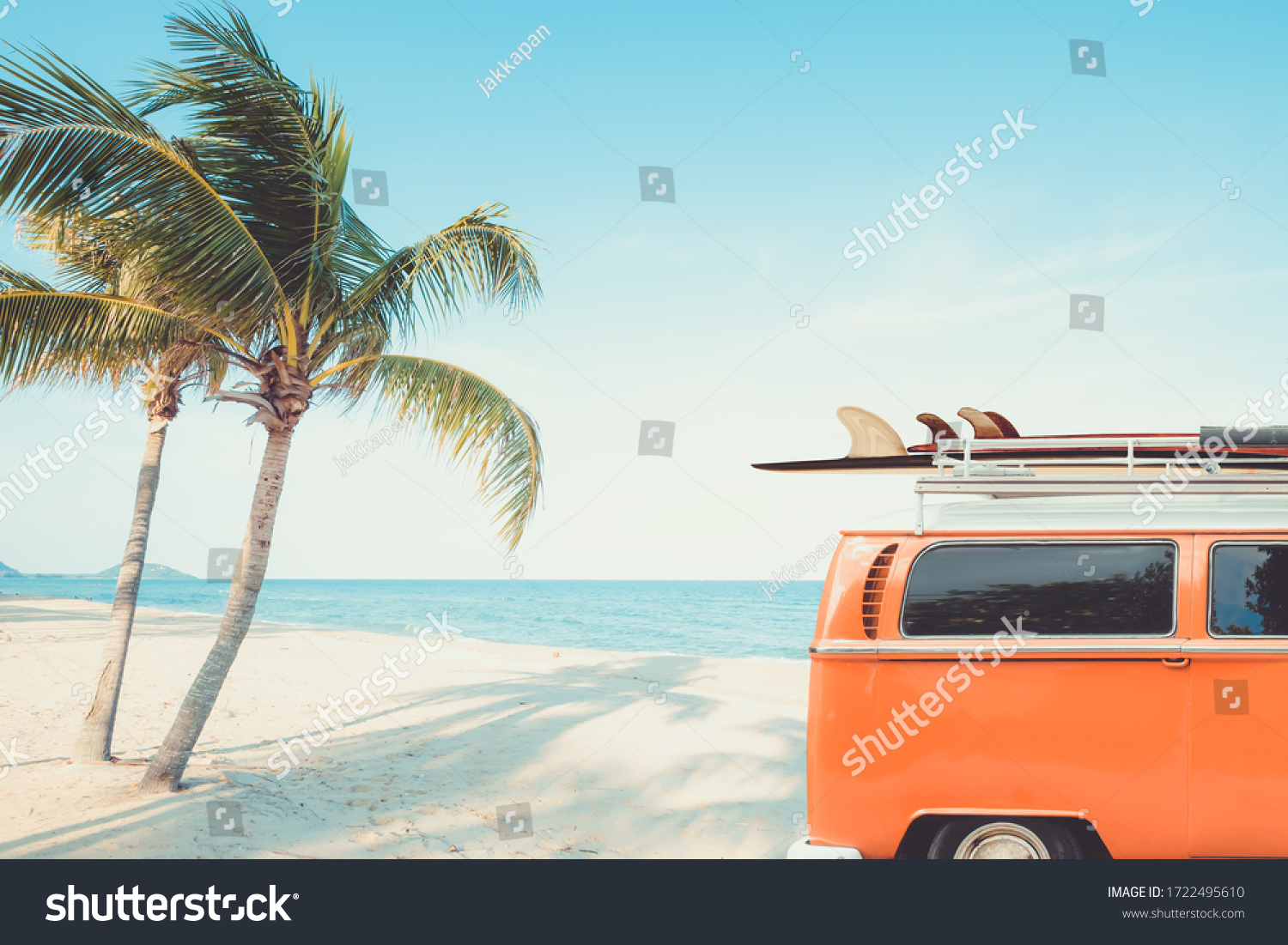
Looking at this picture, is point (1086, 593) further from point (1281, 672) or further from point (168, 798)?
point (168, 798)

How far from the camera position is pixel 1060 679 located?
4.09m

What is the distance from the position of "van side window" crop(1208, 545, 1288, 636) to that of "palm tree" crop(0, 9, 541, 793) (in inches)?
233

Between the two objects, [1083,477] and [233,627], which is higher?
[1083,477]

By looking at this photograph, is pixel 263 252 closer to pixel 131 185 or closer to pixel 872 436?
pixel 131 185

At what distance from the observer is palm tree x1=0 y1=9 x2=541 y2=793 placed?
6.38m

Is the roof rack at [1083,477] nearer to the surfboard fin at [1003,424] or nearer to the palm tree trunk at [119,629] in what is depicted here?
the surfboard fin at [1003,424]

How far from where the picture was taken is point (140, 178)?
6.57m

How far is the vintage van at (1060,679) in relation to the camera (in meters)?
3.96

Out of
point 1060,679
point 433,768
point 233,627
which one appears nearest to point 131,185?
point 233,627

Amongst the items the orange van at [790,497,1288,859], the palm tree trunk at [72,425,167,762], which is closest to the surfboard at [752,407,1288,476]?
the orange van at [790,497,1288,859]

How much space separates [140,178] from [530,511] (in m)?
4.42

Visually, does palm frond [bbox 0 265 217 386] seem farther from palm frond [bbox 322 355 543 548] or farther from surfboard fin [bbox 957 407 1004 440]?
surfboard fin [bbox 957 407 1004 440]

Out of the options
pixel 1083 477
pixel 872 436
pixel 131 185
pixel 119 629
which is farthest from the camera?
pixel 119 629

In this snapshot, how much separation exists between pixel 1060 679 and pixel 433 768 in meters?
6.64
